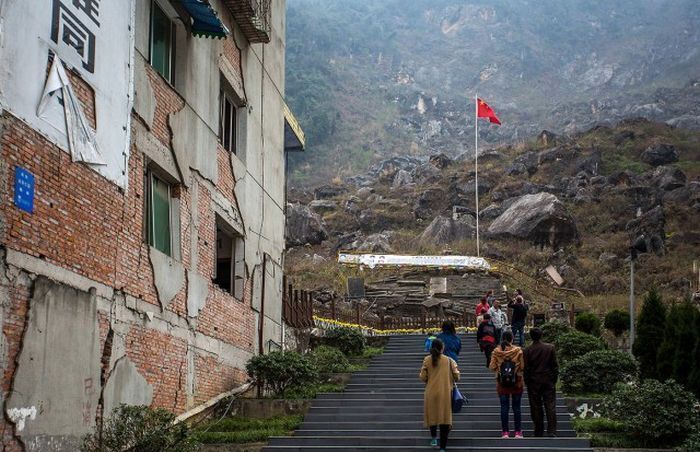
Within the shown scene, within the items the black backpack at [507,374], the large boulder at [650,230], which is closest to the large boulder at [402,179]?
the large boulder at [650,230]

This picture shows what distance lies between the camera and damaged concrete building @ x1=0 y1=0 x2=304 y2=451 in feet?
33.2

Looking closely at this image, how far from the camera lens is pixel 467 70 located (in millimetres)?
125562

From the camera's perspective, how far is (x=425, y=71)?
410ft

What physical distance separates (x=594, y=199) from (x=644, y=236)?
9836mm

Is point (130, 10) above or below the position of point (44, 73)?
above

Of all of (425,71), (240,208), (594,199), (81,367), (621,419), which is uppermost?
(425,71)

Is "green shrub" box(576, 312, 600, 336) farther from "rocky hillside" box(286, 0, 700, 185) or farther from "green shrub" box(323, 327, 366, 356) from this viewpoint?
"rocky hillside" box(286, 0, 700, 185)

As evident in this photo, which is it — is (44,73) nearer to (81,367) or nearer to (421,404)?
(81,367)

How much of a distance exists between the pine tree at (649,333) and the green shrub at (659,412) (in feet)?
25.7

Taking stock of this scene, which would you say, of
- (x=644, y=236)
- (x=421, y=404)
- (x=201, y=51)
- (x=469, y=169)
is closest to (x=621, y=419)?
(x=421, y=404)

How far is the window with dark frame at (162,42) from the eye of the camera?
14.9 m

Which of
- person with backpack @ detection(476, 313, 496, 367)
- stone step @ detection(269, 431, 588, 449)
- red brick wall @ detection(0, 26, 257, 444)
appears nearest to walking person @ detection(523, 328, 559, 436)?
stone step @ detection(269, 431, 588, 449)

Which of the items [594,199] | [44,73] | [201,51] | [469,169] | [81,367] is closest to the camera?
[44,73]

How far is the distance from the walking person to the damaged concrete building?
5627 mm
